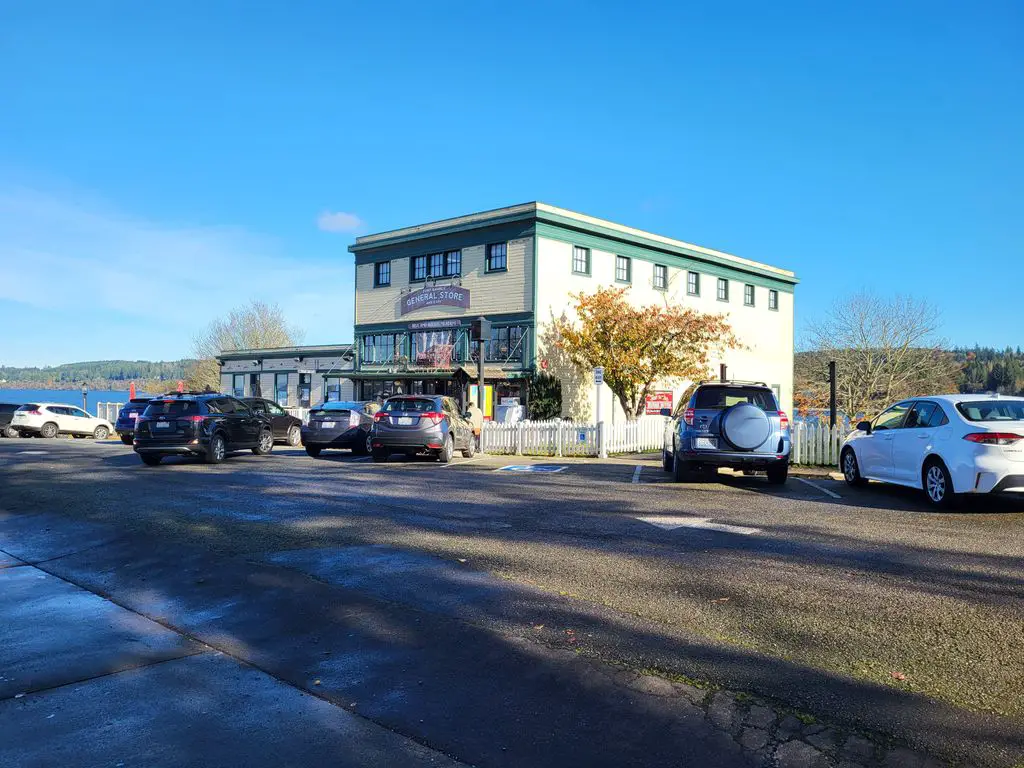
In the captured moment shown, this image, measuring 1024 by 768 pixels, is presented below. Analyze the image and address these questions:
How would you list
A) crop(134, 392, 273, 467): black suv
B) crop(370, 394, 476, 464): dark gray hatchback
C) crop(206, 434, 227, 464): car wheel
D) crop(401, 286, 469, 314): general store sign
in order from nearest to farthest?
crop(134, 392, 273, 467): black suv < crop(206, 434, 227, 464): car wheel < crop(370, 394, 476, 464): dark gray hatchback < crop(401, 286, 469, 314): general store sign

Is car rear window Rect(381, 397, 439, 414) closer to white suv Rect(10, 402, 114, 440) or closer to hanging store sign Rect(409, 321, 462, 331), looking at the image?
hanging store sign Rect(409, 321, 462, 331)

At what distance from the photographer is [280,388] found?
151 feet

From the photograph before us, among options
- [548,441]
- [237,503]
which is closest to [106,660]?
[237,503]

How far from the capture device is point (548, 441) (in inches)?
902

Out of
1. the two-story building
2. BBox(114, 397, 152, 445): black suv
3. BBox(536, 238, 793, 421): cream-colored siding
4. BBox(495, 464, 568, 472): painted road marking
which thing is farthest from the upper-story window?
BBox(114, 397, 152, 445): black suv

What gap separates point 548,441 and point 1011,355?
280ft

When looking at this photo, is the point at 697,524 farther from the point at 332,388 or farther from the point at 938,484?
the point at 332,388

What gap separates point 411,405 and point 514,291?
1471 cm

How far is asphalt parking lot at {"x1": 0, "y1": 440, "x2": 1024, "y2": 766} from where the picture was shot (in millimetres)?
3859

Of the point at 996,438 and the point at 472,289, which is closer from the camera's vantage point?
the point at 996,438

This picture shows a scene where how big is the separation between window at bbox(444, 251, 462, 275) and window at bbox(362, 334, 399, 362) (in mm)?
4610

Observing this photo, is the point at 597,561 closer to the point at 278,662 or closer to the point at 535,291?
the point at 278,662

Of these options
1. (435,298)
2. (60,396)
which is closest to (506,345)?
(435,298)

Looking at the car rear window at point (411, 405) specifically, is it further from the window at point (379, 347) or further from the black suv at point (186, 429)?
the window at point (379, 347)
